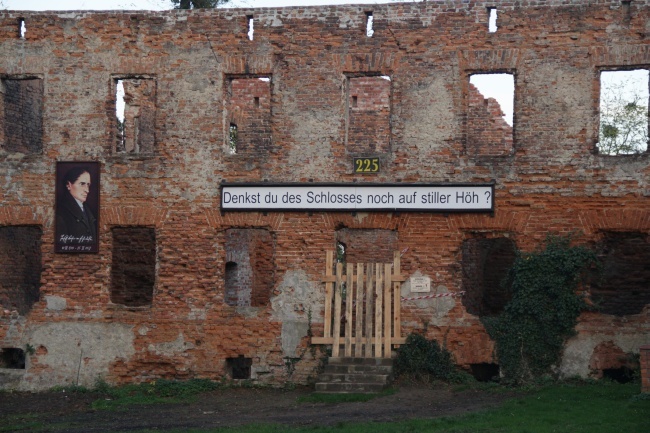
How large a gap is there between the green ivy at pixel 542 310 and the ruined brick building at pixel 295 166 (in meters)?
0.28

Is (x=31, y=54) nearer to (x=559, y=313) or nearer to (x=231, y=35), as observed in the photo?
(x=231, y=35)

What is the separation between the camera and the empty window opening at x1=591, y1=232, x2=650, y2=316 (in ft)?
63.3

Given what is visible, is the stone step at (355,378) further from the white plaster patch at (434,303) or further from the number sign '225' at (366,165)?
the number sign '225' at (366,165)

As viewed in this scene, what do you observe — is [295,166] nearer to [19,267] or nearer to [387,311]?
[387,311]

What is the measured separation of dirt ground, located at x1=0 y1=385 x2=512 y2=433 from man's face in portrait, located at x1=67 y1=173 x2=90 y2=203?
384 cm

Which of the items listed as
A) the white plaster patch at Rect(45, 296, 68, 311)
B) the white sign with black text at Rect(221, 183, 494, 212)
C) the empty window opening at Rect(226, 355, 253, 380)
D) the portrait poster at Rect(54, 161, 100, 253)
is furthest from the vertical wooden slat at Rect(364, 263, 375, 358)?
the white plaster patch at Rect(45, 296, 68, 311)

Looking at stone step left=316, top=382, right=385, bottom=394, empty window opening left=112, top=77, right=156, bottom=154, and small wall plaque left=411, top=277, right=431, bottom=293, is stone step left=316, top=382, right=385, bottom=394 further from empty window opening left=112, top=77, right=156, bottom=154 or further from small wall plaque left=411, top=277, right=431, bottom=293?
empty window opening left=112, top=77, right=156, bottom=154

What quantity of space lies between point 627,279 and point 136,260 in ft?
35.4

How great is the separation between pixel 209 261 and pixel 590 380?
727cm

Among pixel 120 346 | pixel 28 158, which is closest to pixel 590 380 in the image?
pixel 120 346

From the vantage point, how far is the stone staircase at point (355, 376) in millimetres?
16312

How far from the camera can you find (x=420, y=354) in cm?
1719

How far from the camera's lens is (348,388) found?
16328 mm

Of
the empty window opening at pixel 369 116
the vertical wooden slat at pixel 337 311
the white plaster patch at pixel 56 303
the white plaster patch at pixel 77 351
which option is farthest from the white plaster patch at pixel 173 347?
the empty window opening at pixel 369 116
